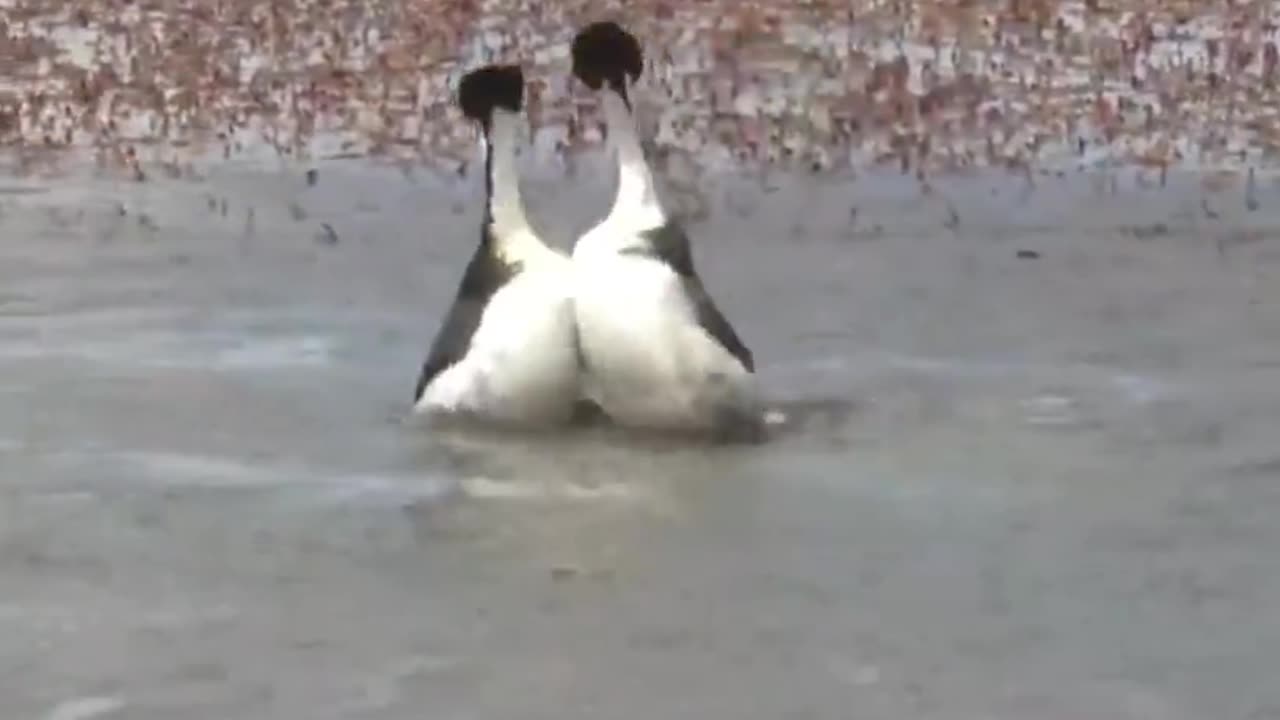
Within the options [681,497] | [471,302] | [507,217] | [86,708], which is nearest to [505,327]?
[471,302]

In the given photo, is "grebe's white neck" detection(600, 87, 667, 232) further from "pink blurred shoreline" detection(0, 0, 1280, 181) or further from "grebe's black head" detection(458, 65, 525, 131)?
"pink blurred shoreline" detection(0, 0, 1280, 181)

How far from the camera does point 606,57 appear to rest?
9977mm

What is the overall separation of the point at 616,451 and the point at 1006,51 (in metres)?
10.7

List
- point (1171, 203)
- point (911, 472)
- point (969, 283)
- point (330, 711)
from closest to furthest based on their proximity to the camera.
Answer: point (330, 711) < point (911, 472) < point (969, 283) < point (1171, 203)

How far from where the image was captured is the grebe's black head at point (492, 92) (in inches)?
389

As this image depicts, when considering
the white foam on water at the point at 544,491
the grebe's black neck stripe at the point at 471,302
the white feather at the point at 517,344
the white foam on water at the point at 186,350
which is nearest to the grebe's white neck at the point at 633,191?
the white feather at the point at 517,344

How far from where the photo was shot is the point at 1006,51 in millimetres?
19562

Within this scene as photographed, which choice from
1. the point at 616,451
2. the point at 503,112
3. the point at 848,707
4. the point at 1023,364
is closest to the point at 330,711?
the point at 848,707

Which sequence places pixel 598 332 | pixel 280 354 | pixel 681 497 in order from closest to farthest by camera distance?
pixel 681 497
pixel 598 332
pixel 280 354

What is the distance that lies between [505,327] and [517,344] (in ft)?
0.23

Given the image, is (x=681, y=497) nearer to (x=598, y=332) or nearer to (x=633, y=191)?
(x=598, y=332)

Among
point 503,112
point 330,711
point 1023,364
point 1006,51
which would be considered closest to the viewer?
point 330,711

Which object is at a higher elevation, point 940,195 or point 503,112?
point 503,112

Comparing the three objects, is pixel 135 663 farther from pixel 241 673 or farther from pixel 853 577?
pixel 853 577
